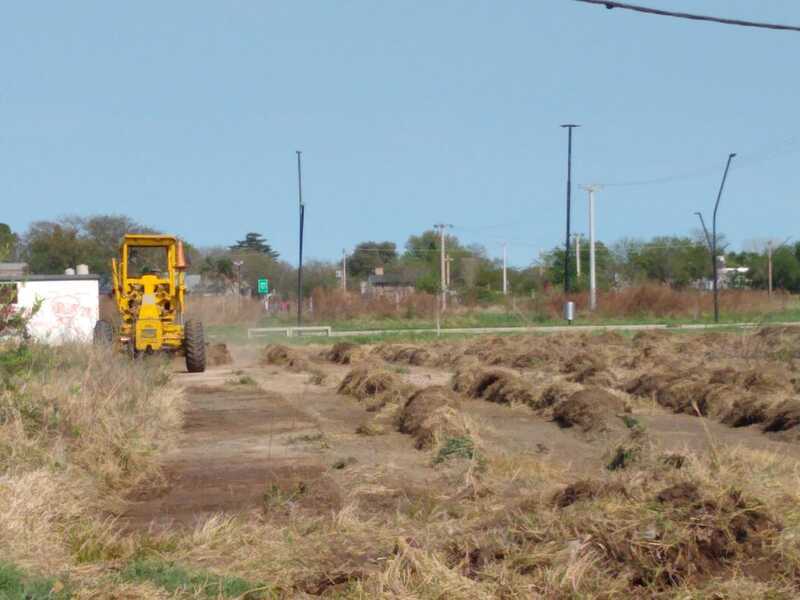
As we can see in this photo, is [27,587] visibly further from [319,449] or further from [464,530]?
[319,449]

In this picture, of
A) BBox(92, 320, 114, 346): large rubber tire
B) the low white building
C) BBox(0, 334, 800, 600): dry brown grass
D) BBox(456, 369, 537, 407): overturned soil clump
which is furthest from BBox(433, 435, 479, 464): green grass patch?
the low white building

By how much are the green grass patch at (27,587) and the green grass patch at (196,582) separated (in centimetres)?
58

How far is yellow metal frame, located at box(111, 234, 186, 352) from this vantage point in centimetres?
2622

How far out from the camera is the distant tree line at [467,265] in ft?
250

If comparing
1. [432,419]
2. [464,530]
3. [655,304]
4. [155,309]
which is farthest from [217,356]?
[655,304]

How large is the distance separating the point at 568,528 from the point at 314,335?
40.6m

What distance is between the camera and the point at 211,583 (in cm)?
769

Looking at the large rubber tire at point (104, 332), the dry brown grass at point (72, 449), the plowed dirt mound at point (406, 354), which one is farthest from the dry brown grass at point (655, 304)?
the dry brown grass at point (72, 449)

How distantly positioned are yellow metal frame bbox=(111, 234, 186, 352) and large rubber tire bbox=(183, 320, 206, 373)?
23 centimetres

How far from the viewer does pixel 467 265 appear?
11044 centimetres

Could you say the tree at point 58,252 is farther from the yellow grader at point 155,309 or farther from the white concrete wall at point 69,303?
the yellow grader at point 155,309

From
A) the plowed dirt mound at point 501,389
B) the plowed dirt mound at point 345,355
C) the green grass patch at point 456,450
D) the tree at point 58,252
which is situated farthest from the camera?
the tree at point 58,252

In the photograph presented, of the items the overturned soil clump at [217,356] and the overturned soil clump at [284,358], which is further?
the overturned soil clump at [217,356]

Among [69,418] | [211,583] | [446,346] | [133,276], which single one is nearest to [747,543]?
[211,583]
